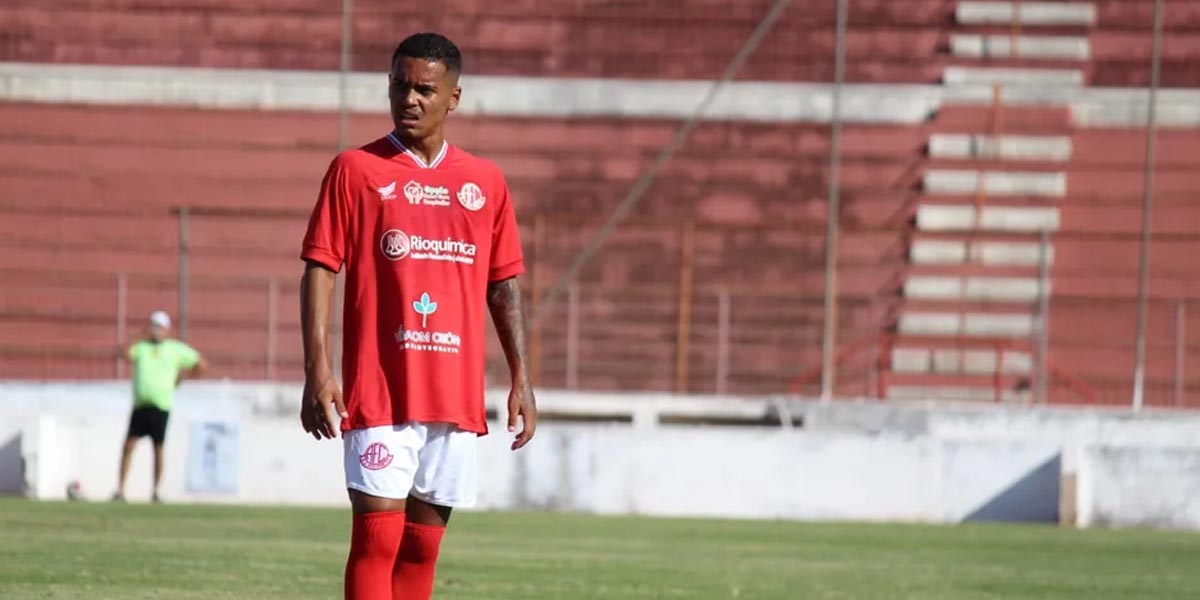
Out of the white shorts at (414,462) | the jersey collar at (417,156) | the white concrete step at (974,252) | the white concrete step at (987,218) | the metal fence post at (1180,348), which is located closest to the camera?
the white shorts at (414,462)

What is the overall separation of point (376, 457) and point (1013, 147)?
22.5 meters

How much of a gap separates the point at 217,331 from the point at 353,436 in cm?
1937

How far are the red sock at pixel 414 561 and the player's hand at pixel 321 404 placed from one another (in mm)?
452


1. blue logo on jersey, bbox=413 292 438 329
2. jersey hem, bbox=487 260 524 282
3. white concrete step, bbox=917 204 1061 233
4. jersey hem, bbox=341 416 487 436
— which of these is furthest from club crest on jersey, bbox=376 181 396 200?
white concrete step, bbox=917 204 1061 233

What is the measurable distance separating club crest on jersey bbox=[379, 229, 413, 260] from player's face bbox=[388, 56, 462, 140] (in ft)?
0.93

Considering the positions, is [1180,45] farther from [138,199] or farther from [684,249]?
[138,199]

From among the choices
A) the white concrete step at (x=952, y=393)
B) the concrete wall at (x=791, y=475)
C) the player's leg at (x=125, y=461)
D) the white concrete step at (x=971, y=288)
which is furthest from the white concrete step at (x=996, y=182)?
the player's leg at (x=125, y=461)

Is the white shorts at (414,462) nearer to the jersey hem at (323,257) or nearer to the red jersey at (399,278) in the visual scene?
the red jersey at (399,278)

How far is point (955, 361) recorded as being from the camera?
2592 cm

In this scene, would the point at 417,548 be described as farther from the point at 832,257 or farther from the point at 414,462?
the point at 832,257

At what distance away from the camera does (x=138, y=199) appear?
1084 inches

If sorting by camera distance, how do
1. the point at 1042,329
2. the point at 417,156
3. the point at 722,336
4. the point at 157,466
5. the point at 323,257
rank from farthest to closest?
the point at 722,336 → the point at 1042,329 → the point at 157,466 → the point at 417,156 → the point at 323,257

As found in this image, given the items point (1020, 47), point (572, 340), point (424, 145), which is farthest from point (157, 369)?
point (424, 145)

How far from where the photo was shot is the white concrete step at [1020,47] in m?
27.8
